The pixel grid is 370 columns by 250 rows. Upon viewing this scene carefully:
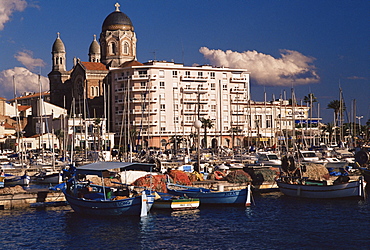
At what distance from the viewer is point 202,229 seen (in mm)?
33375

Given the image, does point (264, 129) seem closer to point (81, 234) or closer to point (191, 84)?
point (191, 84)

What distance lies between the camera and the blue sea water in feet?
97.9

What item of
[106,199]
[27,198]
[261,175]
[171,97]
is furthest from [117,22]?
[106,199]

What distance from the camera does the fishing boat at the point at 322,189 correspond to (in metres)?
43.4

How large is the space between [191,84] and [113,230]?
295 feet

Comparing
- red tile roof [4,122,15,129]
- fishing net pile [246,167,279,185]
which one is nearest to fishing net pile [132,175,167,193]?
fishing net pile [246,167,279,185]

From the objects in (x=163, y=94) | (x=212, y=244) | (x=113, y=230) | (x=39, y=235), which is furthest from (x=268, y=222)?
(x=163, y=94)

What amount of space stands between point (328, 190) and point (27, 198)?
2443cm

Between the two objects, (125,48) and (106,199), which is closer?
(106,199)

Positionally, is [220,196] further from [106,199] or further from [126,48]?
[126,48]

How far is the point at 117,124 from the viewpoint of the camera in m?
121

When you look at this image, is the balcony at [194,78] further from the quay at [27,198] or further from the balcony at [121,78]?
the quay at [27,198]

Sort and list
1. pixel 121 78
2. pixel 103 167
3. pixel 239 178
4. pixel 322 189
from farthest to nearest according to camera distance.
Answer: pixel 121 78 → pixel 239 178 → pixel 322 189 → pixel 103 167

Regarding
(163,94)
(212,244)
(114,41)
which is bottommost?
(212,244)
